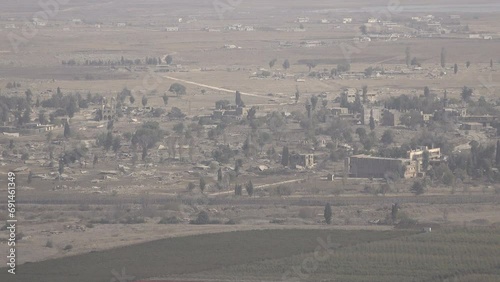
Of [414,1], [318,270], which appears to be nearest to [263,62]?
[318,270]

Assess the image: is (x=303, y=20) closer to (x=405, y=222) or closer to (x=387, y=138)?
(x=387, y=138)

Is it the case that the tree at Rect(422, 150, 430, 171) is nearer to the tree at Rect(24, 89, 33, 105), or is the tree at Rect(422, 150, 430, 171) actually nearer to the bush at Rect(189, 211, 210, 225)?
the bush at Rect(189, 211, 210, 225)

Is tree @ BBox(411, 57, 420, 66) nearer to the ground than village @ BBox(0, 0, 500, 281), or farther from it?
farther from it

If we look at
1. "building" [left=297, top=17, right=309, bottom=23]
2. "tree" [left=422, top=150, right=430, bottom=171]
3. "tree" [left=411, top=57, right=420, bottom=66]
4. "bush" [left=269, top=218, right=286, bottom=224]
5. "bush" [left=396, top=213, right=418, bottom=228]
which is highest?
"building" [left=297, top=17, right=309, bottom=23]

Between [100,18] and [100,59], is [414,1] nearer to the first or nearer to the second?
[100,18]

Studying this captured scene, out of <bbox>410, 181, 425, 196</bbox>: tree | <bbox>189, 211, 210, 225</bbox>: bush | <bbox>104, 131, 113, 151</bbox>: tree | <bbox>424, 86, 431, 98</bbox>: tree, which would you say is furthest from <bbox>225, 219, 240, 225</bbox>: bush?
<bbox>424, 86, 431, 98</bbox>: tree

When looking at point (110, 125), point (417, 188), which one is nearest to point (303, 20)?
point (110, 125)
